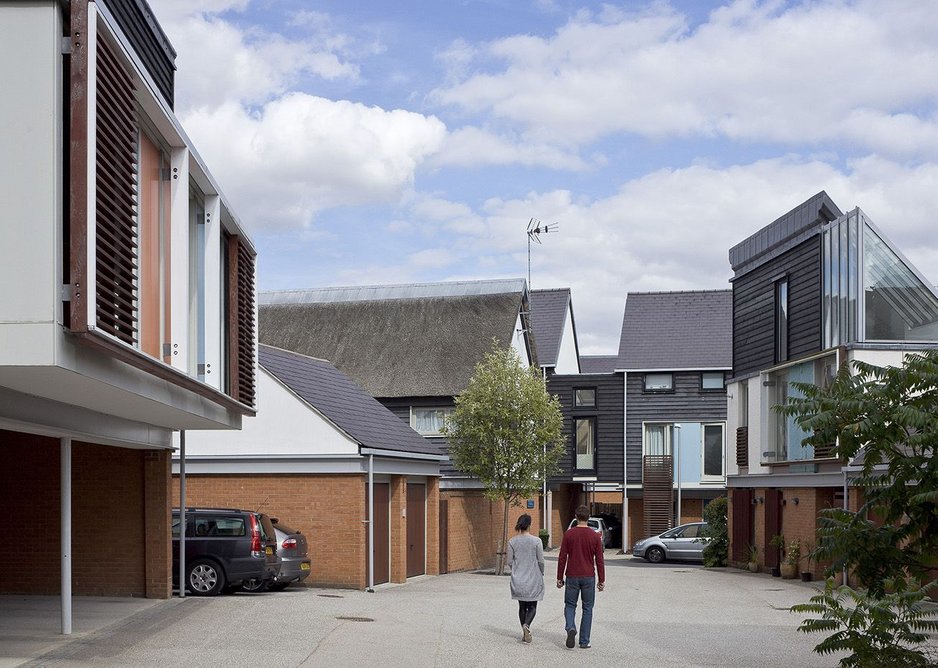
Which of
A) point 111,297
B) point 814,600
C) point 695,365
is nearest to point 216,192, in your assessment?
point 111,297

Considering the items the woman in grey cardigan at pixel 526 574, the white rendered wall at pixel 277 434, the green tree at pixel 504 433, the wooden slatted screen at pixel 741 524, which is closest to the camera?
the woman in grey cardigan at pixel 526 574

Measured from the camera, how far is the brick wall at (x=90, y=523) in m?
19.0

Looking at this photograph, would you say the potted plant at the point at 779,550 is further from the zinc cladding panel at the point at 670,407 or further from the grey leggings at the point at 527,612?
Answer: the zinc cladding panel at the point at 670,407

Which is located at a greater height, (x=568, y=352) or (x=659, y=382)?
(x=568, y=352)

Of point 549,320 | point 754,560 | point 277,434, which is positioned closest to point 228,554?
point 277,434

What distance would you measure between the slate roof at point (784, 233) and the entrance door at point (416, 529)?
1070cm

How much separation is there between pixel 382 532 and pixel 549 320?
3047cm

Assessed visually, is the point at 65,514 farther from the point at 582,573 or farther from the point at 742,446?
the point at 742,446

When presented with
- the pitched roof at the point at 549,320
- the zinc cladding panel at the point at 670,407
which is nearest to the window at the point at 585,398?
the zinc cladding panel at the point at 670,407

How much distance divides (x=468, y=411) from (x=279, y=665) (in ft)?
64.4

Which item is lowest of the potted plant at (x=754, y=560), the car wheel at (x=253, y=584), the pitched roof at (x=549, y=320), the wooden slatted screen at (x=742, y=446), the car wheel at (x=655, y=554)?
the car wheel at (x=655, y=554)

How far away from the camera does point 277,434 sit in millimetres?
25078

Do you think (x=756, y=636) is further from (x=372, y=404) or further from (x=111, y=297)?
(x=372, y=404)

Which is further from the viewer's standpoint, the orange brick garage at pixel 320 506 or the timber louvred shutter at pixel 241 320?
the orange brick garage at pixel 320 506
